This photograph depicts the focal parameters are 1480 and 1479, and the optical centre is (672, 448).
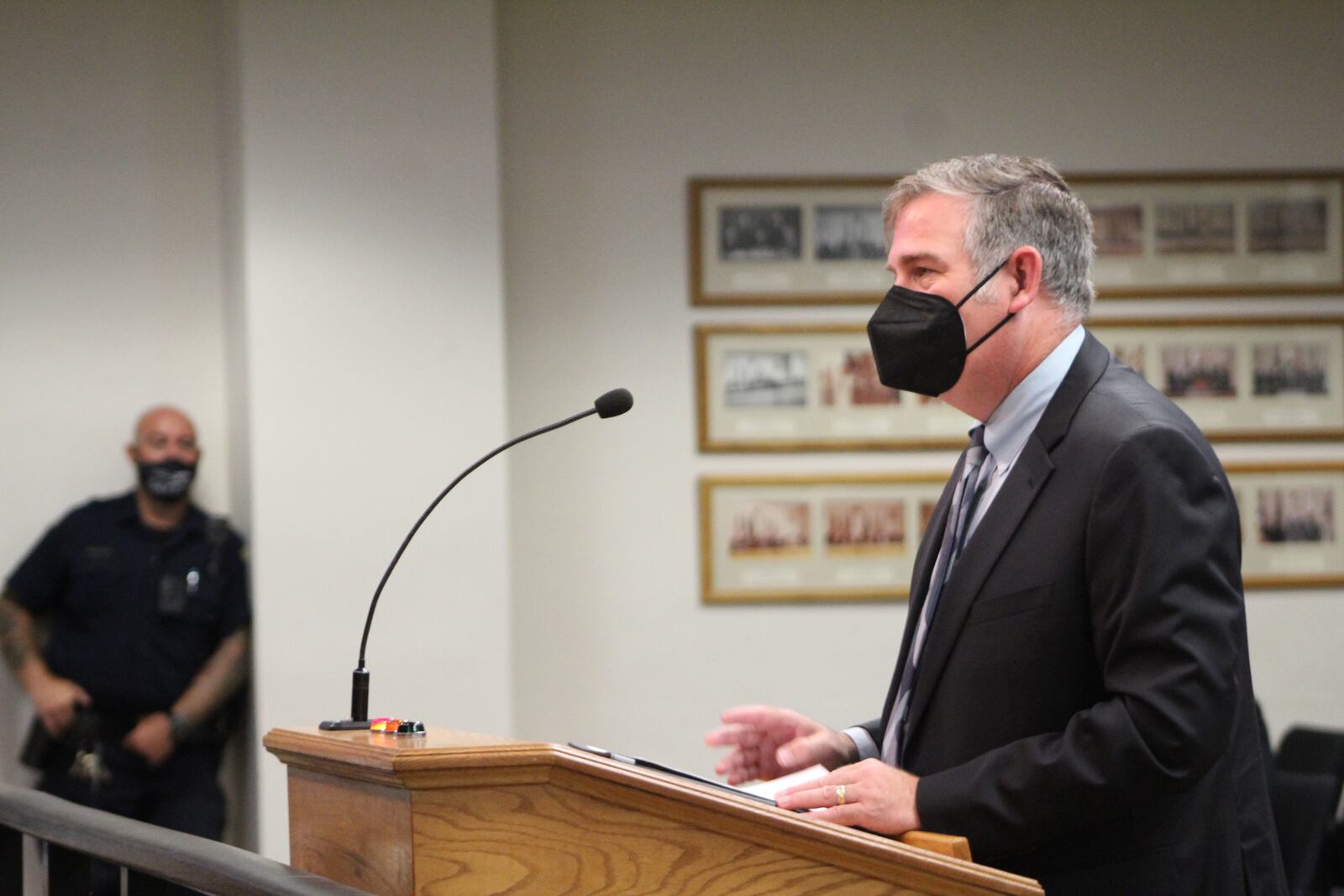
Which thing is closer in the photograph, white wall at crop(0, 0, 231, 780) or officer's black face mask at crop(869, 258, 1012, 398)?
officer's black face mask at crop(869, 258, 1012, 398)

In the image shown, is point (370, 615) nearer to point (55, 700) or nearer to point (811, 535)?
point (55, 700)

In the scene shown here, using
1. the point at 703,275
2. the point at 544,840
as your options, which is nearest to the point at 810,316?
the point at 703,275

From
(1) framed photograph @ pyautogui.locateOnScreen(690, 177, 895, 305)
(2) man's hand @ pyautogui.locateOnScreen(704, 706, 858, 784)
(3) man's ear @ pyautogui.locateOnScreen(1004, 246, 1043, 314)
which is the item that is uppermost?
(1) framed photograph @ pyautogui.locateOnScreen(690, 177, 895, 305)

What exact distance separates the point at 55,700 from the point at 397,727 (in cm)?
333

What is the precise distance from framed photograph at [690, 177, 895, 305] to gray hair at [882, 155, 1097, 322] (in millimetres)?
3045

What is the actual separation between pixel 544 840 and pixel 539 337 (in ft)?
12.2

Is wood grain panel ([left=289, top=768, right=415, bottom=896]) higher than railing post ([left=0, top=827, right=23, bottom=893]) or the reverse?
higher

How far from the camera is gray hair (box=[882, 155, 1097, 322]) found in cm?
208

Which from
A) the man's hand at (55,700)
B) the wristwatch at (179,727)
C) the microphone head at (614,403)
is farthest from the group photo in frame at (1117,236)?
the microphone head at (614,403)

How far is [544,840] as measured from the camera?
1558 millimetres

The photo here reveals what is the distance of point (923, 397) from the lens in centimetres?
520

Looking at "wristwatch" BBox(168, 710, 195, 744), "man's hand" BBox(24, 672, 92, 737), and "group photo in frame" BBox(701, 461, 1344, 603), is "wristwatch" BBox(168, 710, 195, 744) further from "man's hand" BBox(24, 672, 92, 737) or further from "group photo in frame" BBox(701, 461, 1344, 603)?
"group photo in frame" BBox(701, 461, 1344, 603)

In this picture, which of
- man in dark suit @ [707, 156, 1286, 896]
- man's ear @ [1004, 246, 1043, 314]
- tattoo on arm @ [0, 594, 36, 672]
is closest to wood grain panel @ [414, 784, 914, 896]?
man in dark suit @ [707, 156, 1286, 896]

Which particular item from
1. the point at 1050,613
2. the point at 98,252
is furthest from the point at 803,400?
the point at 1050,613
